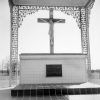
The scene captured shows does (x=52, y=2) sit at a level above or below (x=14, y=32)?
above

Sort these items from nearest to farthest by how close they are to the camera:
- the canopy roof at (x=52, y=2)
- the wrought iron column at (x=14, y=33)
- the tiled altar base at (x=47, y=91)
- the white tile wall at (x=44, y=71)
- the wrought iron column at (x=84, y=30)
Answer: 1. the tiled altar base at (x=47, y=91)
2. the white tile wall at (x=44, y=71)
3. the canopy roof at (x=52, y=2)
4. the wrought iron column at (x=14, y=33)
5. the wrought iron column at (x=84, y=30)

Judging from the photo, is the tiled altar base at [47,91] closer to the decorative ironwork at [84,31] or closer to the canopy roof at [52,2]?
the decorative ironwork at [84,31]

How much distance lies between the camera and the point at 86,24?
44.0 ft

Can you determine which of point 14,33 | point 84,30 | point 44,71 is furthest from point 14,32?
point 84,30

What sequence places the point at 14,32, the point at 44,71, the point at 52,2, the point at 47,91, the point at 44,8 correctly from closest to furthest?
the point at 47,91 → the point at 44,71 → the point at 52,2 → the point at 14,32 → the point at 44,8

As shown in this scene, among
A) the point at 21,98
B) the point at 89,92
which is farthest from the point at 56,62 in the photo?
the point at 21,98

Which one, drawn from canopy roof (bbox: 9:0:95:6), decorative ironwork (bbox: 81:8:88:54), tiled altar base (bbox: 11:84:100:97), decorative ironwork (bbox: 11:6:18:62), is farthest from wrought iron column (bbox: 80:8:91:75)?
tiled altar base (bbox: 11:84:100:97)

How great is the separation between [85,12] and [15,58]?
5095 millimetres

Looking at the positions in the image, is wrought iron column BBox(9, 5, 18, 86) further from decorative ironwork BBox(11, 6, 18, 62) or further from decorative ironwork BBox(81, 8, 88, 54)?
decorative ironwork BBox(81, 8, 88, 54)

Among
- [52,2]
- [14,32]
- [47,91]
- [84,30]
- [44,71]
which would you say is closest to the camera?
[47,91]

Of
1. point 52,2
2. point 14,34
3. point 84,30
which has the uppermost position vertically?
point 52,2

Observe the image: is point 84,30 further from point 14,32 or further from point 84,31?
point 14,32

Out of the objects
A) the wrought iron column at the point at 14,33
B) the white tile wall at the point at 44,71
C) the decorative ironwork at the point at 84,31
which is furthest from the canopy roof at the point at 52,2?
the white tile wall at the point at 44,71

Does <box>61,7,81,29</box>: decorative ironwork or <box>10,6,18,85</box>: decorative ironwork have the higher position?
<box>61,7,81,29</box>: decorative ironwork
